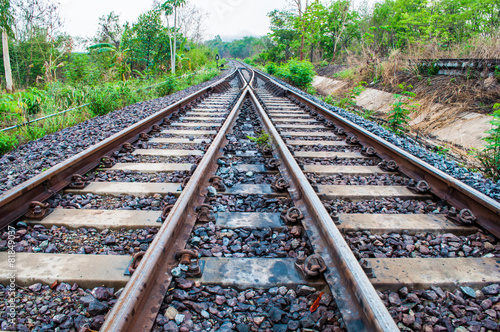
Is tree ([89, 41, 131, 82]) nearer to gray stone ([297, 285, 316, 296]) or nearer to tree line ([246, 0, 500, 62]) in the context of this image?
tree line ([246, 0, 500, 62])

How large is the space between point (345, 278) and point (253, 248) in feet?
1.98

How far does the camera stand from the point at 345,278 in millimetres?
1421

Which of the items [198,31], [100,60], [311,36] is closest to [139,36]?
[100,60]

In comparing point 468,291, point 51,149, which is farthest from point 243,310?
point 51,149

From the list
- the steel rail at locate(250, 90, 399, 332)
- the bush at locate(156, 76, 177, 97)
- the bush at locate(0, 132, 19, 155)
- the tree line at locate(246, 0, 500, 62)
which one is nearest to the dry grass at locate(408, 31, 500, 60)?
the tree line at locate(246, 0, 500, 62)

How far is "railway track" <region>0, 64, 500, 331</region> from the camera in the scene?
52.8 inches

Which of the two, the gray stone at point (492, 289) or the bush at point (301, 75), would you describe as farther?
the bush at point (301, 75)

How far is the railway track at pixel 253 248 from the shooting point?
1342 mm

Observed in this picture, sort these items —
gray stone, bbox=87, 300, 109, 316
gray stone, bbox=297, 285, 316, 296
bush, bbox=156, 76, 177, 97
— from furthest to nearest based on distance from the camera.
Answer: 1. bush, bbox=156, 76, 177, 97
2. gray stone, bbox=297, 285, 316, 296
3. gray stone, bbox=87, 300, 109, 316

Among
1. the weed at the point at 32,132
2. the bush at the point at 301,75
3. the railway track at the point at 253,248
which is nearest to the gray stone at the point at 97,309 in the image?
the railway track at the point at 253,248

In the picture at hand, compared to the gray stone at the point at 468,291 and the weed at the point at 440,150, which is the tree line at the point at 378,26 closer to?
the weed at the point at 440,150

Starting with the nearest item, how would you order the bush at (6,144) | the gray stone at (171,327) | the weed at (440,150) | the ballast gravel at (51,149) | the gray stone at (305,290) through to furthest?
the gray stone at (171,327) → the gray stone at (305,290) → the ballast gravel at (51,149) → the bush at (6,144) → the weed at (440,150)

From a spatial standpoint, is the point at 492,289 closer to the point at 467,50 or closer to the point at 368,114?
the point at 368,114

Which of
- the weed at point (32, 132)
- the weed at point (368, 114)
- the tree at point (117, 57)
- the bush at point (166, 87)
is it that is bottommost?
the weed at point (32, 132)
